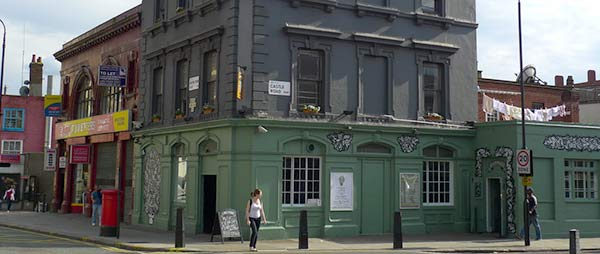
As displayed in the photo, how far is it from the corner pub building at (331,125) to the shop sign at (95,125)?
3.72 metres

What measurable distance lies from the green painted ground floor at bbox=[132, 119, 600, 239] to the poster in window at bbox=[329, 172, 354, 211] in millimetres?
36

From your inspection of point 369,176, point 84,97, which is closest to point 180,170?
point 369,176

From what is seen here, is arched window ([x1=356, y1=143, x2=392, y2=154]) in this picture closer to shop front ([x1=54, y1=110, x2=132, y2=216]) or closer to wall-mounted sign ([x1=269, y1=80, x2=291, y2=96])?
wall-mounted sign ([x1=269, y1=80, x2=291, y2=96])

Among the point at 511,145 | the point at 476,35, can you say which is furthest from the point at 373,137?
the point at 476,35

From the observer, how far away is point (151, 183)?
27.5 meters

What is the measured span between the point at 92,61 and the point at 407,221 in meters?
19.6

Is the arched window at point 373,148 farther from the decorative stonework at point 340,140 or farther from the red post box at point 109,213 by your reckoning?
the red post box at point 109,213

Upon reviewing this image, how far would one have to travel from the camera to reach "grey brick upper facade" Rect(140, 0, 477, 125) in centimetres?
2255

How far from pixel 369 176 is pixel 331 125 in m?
2.39

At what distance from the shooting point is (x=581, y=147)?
25.7 metres

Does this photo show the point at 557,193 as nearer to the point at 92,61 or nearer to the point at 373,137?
the point at 373,137

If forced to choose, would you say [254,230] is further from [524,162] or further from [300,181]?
[524,162]

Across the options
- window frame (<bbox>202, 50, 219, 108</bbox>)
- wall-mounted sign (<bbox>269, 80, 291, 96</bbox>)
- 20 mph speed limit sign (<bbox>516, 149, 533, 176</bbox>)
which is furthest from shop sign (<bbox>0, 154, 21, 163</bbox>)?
20 mph speed limit sign (<bbox>516, 149, 533, 176</bbox>)

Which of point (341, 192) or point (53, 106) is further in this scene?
point (53, 106)
